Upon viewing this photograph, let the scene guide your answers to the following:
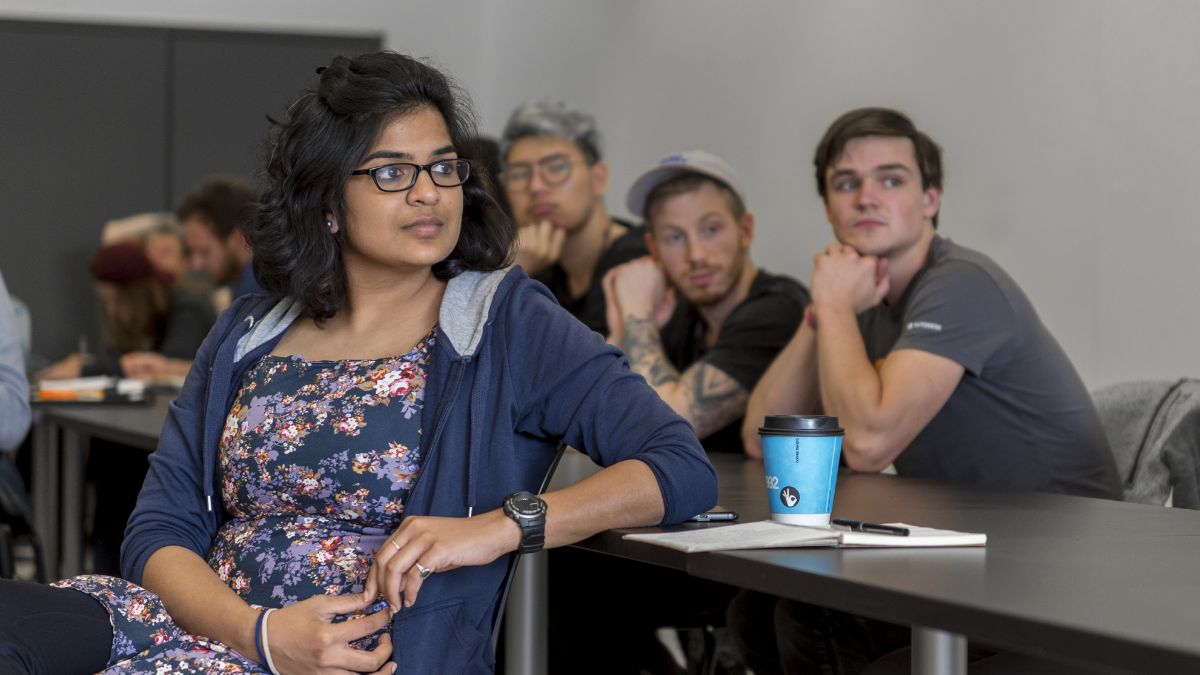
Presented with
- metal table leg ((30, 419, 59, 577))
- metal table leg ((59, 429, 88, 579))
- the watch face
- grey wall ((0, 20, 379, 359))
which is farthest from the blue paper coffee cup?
grey wall ((0, 20, 379, 359))

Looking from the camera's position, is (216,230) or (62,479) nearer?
(62,479)

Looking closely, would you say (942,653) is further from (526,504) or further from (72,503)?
(72,503)

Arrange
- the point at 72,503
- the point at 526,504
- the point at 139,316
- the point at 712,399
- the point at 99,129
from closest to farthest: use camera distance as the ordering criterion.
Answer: the point at 526,504 < the point at 712,399 < the point at 72,503 < the point at 139,316 < the point at 99,129

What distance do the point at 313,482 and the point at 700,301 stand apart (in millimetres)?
1591

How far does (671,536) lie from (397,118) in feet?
2.20

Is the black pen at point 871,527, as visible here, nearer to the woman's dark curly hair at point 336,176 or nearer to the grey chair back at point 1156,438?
the woman's dark curly hair at point 336,176

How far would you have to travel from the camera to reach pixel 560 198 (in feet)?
12.9

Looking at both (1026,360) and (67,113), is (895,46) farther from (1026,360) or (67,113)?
(67,113)

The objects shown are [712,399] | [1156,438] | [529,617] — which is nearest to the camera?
[529,617]

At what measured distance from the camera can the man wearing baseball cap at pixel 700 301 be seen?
2953mm

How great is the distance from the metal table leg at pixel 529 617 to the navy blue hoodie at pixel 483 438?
0.22 m

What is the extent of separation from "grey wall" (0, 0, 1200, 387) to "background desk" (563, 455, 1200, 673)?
5.69ft

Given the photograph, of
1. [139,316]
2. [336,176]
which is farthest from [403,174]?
[139,316]

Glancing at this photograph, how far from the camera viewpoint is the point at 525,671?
6.45ft
